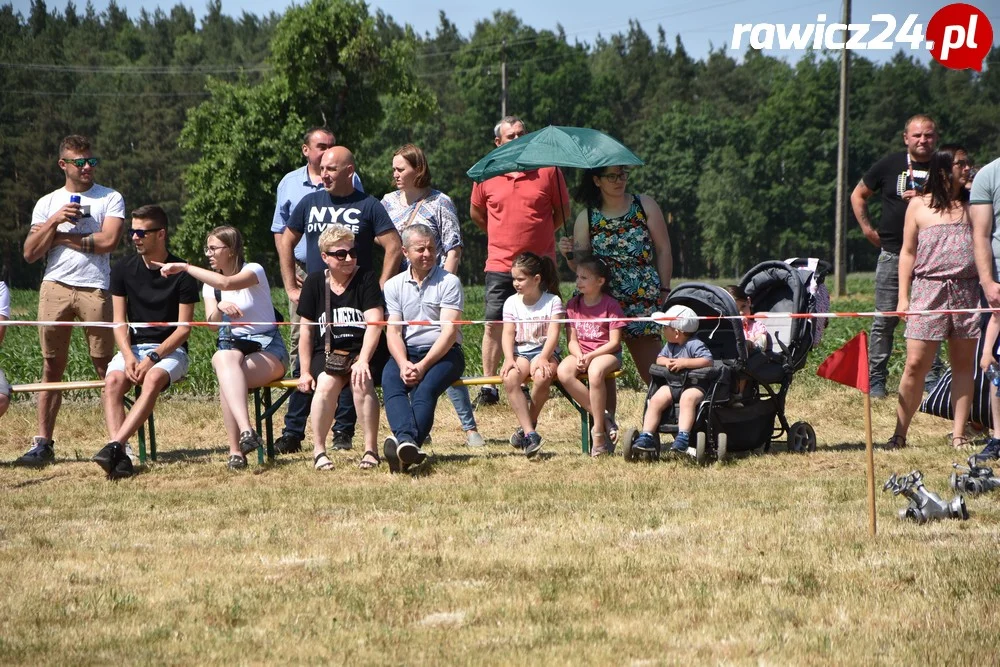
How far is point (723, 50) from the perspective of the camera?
105 meters

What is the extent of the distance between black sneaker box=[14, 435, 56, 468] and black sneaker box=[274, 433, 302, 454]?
64.4 inches

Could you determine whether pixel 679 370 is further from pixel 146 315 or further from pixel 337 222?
pixel 146 315

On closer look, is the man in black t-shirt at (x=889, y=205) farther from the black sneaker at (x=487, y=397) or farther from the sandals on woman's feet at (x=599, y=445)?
the black sneaker at (x=487, y=397)

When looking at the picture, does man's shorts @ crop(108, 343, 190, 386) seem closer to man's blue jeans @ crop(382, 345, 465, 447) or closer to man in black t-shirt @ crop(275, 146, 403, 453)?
man in black t-shirt @ crop(275, 146, 403, 453)

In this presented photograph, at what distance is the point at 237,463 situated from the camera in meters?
8.47

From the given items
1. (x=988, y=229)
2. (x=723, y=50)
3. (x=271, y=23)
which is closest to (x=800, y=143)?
(x=723, y=50)

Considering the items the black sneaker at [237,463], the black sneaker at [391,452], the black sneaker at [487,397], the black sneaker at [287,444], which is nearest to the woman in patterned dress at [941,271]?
the black sneaker at [391,452]

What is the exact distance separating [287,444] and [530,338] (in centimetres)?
206

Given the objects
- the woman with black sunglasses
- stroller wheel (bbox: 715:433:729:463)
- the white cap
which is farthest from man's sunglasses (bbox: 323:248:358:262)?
stroller wheel (bbox: 715:433:729:463)

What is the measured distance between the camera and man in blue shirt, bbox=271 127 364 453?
30.9ft

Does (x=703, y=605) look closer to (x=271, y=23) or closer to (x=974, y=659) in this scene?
(x=974, y=659)

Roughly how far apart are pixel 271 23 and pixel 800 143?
49.7 metres

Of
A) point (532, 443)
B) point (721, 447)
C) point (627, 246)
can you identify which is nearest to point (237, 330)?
point (532, 443)

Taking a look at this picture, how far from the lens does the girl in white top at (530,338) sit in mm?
8633
